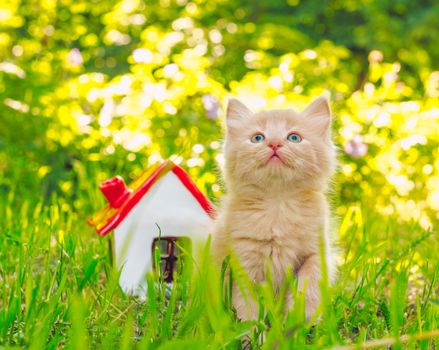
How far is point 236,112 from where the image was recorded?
2.17m

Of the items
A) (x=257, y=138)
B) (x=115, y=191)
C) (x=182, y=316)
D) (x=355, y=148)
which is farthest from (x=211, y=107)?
(x=182, y=316)


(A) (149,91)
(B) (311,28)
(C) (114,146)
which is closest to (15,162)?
(C) (114,146)

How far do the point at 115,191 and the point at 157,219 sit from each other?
25 cm

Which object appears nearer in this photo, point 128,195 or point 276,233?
point 276,233

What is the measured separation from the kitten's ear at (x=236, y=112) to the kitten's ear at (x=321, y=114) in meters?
0.19

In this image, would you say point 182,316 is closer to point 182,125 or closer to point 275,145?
point 275,145

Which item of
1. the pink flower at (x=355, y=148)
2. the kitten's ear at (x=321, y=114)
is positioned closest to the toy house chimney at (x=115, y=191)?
the kitten's ear at (x=321, y=114)

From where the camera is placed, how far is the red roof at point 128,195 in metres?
2.44

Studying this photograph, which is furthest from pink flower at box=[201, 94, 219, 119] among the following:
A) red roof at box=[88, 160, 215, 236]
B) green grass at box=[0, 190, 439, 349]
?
green grass at box=[0, 190, 439, 349]

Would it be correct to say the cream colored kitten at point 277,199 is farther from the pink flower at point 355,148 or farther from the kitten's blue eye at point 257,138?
the pink flower at point 355,148

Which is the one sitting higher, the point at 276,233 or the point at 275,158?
the point at 275,158

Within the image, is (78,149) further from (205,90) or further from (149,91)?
(205,90)

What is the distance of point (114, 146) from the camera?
13.4 feet

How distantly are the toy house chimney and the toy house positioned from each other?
70 mm
